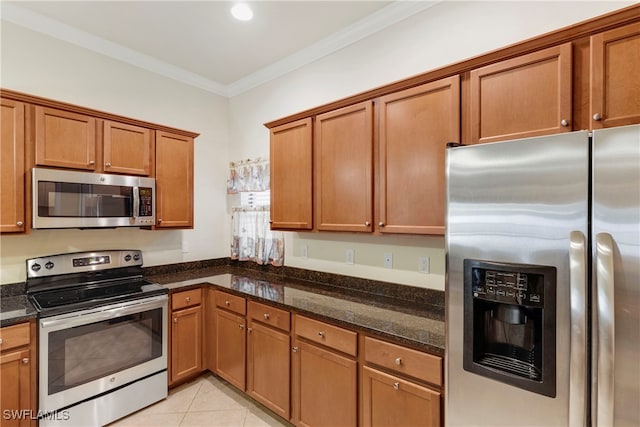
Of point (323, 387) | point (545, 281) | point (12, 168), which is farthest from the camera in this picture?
point (12, 168)

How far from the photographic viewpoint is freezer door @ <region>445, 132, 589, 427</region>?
107 centimetres

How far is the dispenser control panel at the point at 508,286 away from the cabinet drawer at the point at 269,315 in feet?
4.42

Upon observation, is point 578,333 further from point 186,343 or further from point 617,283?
point 186,343

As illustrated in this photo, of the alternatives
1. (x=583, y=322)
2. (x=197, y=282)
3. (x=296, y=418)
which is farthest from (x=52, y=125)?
(x=583, y=322)

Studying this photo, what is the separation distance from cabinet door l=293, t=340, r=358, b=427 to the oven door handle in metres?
1.25

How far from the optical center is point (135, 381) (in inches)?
95.7

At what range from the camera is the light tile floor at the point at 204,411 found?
2.37 metres

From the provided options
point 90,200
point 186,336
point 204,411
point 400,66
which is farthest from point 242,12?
point 204,411

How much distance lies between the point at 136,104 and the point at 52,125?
0.92 meters

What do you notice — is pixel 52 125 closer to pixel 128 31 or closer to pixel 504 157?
pixel 128 31

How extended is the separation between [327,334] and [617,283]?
4.67 feet

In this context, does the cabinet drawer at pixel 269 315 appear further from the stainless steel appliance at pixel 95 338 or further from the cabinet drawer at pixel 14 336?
the cabinet drawer at pixel 14 336

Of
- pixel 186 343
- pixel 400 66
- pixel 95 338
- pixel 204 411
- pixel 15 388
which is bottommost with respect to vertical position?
pixel 204 411

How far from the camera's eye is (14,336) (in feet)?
6.23
